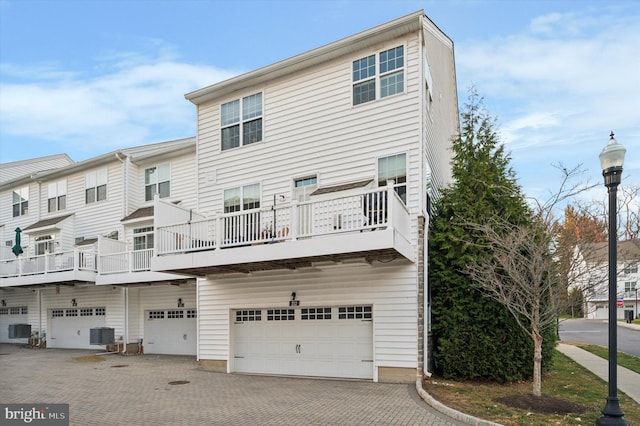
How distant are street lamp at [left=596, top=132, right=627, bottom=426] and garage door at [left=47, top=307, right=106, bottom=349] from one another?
20.4m

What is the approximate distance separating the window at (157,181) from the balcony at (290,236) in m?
7.03

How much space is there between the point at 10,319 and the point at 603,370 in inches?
1127

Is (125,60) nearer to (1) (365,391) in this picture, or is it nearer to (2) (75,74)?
(2) (75,74)

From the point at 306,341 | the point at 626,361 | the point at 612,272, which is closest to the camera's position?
the point at 612,272

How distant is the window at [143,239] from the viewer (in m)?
19.7

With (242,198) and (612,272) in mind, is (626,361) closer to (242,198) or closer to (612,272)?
(612,272)

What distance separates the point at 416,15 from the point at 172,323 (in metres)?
15.1

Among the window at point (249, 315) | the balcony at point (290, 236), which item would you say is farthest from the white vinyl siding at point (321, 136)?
the window at point (249, 315)

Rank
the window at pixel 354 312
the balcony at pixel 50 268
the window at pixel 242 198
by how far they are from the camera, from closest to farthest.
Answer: the window at pixel 354 312
the window at pixel 242 198
the balcony at pixel 50 268

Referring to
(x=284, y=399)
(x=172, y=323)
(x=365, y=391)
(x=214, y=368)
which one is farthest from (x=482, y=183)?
(x=172, y=323)

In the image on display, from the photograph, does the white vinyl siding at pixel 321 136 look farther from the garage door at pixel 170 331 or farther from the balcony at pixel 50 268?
the balcony at pixel 50 268

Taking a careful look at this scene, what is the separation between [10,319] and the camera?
25812 mm

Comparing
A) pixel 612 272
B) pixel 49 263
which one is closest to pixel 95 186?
pixel 49 263

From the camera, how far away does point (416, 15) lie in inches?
458
